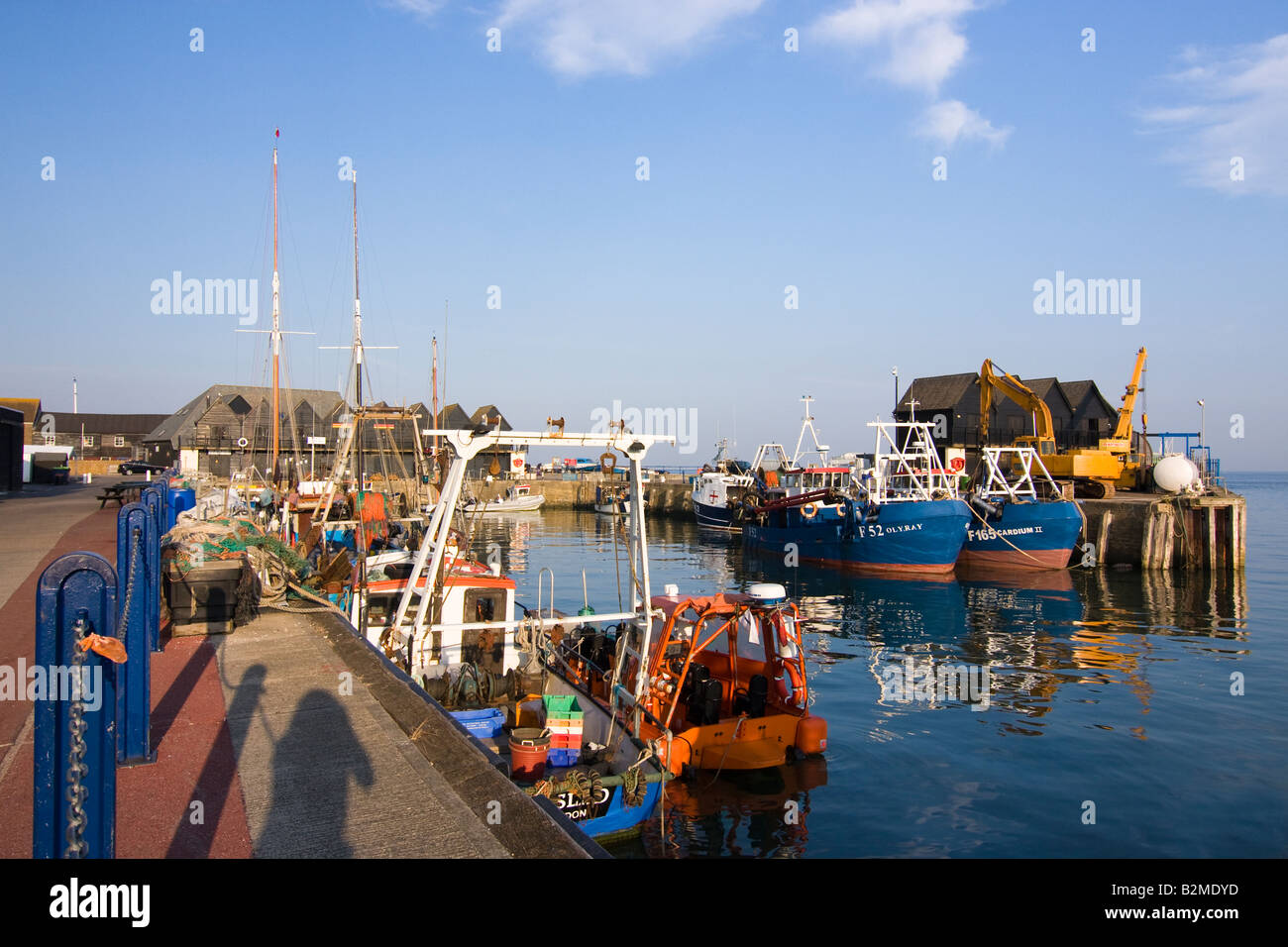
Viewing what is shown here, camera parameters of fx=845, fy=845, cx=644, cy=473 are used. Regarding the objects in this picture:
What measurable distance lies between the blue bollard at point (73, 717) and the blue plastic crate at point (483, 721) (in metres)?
7.36

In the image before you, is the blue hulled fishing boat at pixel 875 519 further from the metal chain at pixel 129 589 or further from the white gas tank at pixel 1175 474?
the metal chain at pixel 129 589

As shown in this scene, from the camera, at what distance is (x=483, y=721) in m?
10.9

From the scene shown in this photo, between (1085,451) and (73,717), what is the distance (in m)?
50.1

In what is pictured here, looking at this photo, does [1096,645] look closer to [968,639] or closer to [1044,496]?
[968,639]

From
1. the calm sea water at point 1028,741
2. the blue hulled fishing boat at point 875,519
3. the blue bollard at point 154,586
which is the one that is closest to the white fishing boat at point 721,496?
the blue hulled fishing boat at point 875,519

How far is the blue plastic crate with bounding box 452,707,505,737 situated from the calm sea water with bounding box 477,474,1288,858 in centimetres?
231

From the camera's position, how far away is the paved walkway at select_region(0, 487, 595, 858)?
481 cm

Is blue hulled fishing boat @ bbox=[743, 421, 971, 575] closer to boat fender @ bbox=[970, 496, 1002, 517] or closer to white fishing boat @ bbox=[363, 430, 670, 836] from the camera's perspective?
boat fender @ bbox=[970, 496, 1002, 517]

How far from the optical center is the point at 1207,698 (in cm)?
1688

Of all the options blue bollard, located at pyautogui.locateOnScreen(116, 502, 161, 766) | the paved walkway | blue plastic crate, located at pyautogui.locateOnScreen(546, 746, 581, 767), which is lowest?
blue plastic crate, located at pyautogui.locateOnScreen(546, 746, 581, 767)

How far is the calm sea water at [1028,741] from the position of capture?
10.5 metres

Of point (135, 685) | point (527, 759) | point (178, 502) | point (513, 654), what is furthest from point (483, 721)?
point (178, 502)

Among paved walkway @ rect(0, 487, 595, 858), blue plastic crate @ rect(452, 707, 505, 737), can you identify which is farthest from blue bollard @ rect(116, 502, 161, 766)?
blue plastic crate @ rect(452, 707, 505, 737)
